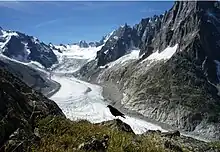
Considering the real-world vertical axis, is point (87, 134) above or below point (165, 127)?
above

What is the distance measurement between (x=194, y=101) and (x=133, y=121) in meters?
34.4

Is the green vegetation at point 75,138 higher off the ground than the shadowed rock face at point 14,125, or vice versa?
the shadowed rock face at point 14,125

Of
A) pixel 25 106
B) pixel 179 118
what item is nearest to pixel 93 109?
pixel 179 118

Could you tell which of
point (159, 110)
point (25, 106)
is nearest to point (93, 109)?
point (159, 110)

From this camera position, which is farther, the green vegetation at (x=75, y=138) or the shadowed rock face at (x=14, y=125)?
the green vegetation at (x=75, y=138)

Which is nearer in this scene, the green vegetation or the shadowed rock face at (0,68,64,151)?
the shadowed rock face at (0,68,64,151)

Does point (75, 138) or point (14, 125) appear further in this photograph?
point (14, 125)

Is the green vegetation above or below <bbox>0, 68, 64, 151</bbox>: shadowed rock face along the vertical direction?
below

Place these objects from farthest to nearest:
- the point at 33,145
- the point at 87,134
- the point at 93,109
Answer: the point at 93,109
the point at 87,134
the point at 33,145

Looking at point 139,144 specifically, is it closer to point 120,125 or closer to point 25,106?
point 120,125

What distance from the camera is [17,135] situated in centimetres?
1105

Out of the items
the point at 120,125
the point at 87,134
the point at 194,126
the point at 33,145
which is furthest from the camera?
the point at 194,126

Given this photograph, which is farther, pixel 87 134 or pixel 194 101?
pixel 194 101

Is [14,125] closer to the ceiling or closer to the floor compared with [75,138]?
closer to the ceiling
